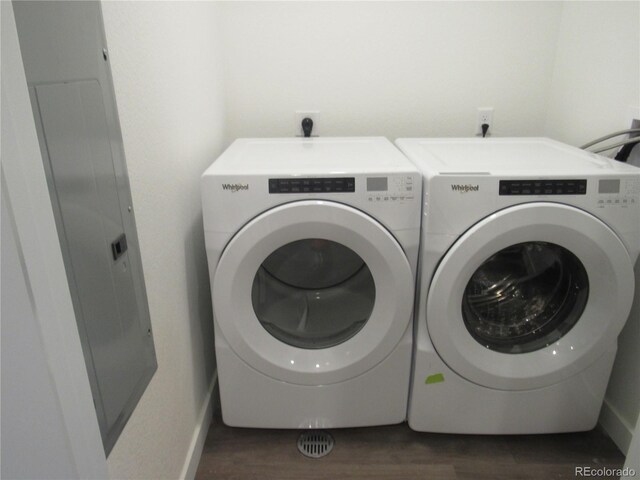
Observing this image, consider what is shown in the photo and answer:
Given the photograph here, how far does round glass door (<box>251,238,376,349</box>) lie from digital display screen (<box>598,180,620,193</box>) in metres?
0.60

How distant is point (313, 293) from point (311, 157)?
0.40 metres

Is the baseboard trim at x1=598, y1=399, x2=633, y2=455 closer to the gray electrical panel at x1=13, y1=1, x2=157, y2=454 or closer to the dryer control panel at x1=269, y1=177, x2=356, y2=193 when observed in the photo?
the dryer control panel at x1=269, y1=177, x2=356, y2=193

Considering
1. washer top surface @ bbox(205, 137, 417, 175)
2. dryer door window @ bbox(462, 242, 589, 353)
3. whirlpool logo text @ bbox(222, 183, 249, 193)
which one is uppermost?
washer top surface @ bbox(205, 137, 417, 175)

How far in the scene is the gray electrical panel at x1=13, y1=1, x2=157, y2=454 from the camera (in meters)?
0.57

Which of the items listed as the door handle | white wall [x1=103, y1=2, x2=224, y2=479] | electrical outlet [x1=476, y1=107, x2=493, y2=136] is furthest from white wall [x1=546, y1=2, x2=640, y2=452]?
the door handle

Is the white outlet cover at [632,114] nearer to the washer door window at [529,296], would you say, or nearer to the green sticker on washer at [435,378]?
A: the washer door window at [529,296]

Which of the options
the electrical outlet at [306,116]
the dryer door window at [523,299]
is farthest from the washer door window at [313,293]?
the electrical outlet at [306,116]

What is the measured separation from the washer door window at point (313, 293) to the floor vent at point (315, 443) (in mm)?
242

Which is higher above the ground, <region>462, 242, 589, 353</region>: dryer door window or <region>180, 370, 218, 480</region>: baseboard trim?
<region>462, 242, 589, 353</region>: dryer door window

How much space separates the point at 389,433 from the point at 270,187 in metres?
0.87

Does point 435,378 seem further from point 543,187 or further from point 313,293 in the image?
point 543,187

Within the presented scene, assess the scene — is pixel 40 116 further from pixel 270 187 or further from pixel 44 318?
pixel 270 187

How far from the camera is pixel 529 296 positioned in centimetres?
135

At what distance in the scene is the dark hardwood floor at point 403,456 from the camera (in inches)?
52.1
